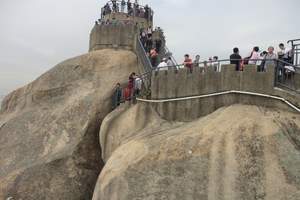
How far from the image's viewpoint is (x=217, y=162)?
16.4 meters

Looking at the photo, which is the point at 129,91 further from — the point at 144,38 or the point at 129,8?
the point at 129,8

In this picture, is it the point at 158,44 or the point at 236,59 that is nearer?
the point at 236,59

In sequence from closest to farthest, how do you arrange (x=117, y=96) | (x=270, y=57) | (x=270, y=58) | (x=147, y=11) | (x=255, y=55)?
(x=270, y=58), (x=270, y=57), (x=255, y=55), (x=117, y=96), (x=147, y=11)

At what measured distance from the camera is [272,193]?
15.4 meters

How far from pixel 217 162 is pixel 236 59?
3.74 m

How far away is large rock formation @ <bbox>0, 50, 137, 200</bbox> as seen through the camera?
73.9ft

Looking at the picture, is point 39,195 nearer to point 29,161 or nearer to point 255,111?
point 29,161

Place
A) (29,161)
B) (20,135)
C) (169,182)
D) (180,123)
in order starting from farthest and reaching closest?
1. (20,135)
2. (29,161)
3. (180,123)
4. (169,182)

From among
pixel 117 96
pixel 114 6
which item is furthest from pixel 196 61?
pixel 114 6

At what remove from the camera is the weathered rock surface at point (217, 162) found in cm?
1573

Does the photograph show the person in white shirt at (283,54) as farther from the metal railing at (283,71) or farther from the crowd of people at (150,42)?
the crowd of people at (150,42)

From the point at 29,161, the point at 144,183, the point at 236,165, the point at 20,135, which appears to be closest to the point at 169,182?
the point at 144,183

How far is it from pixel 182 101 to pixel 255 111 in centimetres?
324

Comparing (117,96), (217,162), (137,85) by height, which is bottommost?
→ (217,162)
